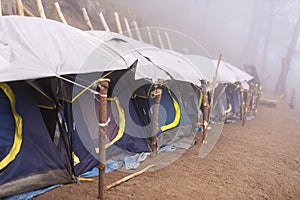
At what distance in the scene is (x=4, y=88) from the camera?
3.39 meters

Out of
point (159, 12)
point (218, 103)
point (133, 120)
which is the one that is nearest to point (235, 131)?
point (218, 103)

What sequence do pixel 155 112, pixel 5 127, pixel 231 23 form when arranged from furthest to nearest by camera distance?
pixel 231 23 < pixel 155 112 < pixel 5 127

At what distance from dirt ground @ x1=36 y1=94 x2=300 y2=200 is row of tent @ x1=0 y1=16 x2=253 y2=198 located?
0.40 metres

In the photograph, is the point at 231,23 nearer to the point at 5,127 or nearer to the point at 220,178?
the point at 220,178

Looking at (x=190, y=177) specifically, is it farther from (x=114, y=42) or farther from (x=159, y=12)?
(x=159, y=12)

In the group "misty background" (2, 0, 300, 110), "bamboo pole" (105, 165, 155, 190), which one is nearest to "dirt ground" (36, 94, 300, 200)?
"bamboo pole" (105, 165, 155, 190)

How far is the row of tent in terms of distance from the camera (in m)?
3.34

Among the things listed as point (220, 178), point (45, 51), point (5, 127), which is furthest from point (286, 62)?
point (5, 127)

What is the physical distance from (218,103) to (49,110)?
677cm

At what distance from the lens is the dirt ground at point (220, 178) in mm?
3785

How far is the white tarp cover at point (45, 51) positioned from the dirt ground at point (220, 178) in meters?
1.62

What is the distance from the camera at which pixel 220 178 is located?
457 cm

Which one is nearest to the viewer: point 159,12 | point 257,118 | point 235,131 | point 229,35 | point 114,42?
point 114,42

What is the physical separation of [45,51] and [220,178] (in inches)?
134
